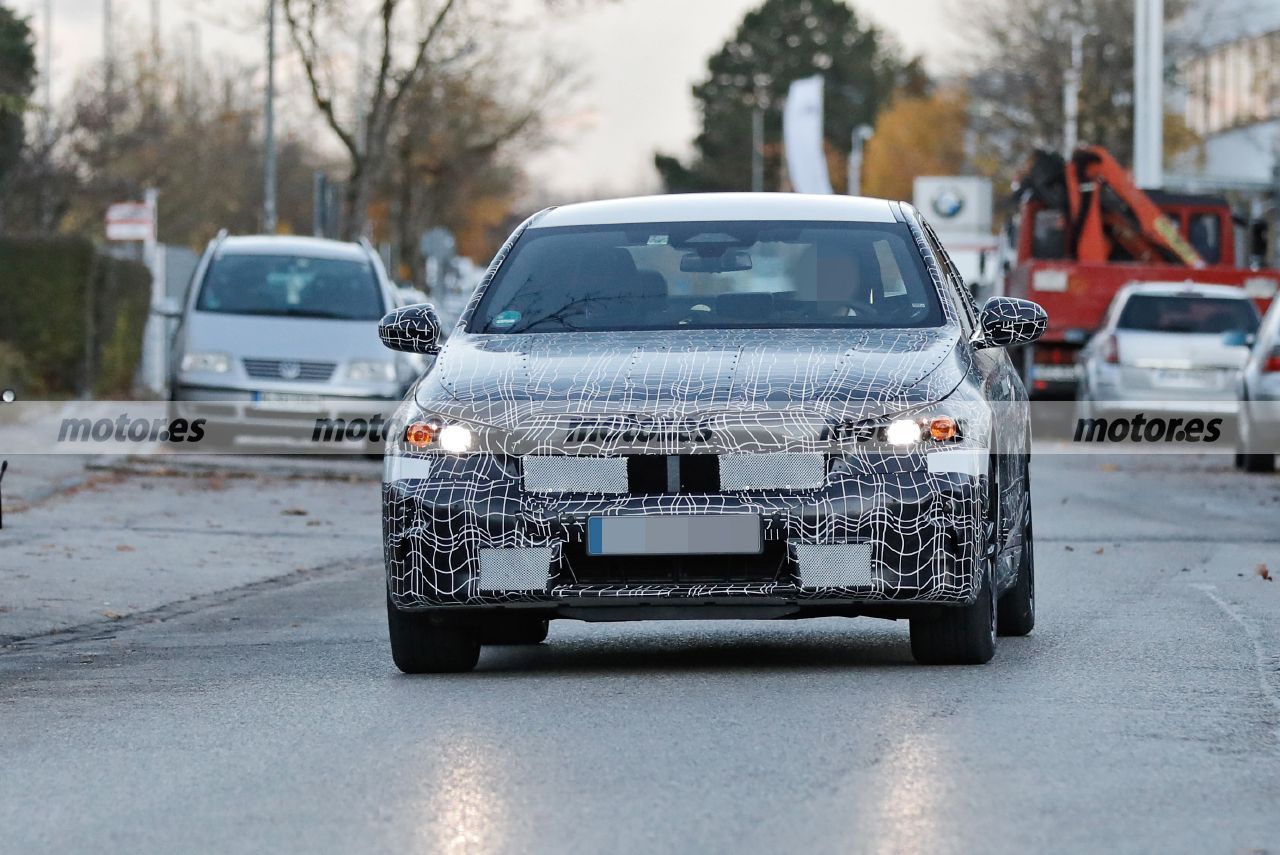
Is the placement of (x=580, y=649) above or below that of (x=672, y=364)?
below

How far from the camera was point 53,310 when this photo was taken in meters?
27.7

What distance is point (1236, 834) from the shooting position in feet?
19.3

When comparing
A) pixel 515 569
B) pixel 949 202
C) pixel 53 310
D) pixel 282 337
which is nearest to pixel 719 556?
pixel 515 569

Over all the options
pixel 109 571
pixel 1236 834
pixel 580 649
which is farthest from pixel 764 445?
pixel 109 571

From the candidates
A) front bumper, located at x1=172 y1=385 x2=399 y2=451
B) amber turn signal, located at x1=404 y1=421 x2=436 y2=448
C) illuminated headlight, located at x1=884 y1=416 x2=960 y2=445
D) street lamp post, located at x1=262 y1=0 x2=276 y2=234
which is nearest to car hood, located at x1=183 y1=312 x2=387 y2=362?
front bumper, located at x1=172 y1=385 x2=399 y2=451

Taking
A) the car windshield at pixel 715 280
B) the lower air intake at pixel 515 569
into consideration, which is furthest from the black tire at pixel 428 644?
the car windshield at pixel 715 280

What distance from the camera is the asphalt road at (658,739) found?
6.02 m

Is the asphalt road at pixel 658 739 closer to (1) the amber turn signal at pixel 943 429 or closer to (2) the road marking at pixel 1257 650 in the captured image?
(2) the road marking at pixel 1257 650

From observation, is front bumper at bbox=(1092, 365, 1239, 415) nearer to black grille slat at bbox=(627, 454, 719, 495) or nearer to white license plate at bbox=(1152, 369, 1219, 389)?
white license plate at bbox=(1152, 369, 1219, 389)

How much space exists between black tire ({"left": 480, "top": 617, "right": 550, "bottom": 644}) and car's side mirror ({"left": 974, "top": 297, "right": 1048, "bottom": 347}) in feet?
6.17

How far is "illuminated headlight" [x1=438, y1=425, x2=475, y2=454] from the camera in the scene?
8469 millimetres

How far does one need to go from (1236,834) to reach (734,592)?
2696 millimetres

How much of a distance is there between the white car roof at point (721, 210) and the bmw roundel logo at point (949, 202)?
48502 millimetres

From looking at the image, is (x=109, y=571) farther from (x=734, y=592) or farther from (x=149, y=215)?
(x=149, y=215)
